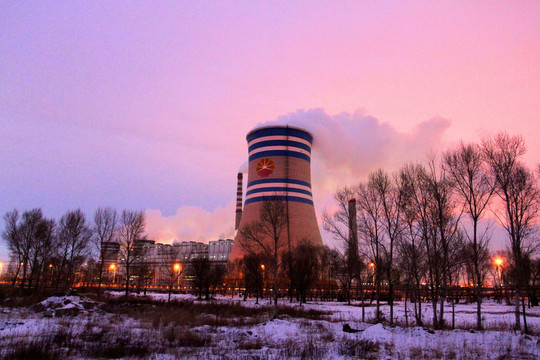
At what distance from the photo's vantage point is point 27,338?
30.7 ft

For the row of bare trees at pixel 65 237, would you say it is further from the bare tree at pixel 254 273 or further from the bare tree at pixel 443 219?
the bare tree at pixel 443 219

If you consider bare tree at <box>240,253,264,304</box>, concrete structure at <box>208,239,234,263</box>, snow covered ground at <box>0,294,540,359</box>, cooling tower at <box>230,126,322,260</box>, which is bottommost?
snow covered ground at <box>0,294,540,359</box>

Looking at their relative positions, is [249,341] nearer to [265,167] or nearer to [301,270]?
[301,270]

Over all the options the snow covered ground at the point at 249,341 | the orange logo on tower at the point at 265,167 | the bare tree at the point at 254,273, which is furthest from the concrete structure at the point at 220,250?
the snow covered ground at the point at 249,341

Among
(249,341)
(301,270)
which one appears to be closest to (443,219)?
(249,341)

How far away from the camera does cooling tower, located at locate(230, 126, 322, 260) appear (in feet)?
147

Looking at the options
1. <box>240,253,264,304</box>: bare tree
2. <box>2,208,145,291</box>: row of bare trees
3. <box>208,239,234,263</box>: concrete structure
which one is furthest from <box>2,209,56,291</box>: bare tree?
<box>208,239,234,263</box>: concrete structure

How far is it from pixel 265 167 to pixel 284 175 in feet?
8.62

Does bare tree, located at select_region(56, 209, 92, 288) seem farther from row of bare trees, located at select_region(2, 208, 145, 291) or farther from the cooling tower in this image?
the cooling tower

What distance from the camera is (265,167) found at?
4694 cm

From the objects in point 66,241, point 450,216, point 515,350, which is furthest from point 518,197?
point 66,241

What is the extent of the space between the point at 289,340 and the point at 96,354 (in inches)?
187

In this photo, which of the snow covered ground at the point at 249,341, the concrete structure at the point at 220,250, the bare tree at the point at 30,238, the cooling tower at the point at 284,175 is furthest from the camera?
the concrete structure at the point at 220,250

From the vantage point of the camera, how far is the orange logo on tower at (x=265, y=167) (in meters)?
46.5
